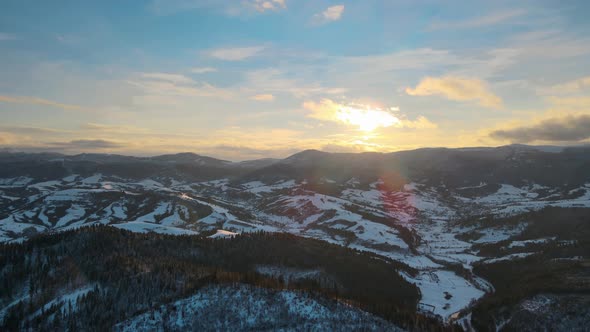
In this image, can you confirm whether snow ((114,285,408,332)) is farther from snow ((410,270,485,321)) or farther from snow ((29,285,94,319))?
snow ((410,270,485,321))

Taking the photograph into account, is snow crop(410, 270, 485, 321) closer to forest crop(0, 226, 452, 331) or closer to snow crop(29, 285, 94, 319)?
forest crop(0, 226, 452, 331)

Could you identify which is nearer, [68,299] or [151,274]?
[68,299]

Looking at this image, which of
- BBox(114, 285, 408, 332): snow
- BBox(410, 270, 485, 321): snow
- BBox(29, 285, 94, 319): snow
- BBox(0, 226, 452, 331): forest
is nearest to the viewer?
BBox(114, 285, 408, 332): snow

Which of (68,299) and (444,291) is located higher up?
(68,299)

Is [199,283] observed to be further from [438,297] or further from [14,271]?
[438,297]

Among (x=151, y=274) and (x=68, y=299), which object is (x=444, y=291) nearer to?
(x=151, y=274)

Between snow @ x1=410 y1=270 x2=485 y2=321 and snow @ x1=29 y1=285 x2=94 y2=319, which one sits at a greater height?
snow @ x1=29 y1=285 x2=94 y2=319

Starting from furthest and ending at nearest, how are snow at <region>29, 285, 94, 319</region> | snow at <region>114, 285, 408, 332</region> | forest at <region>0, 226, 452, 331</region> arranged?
snow at <region>29, 285, 94, 319</region> < forest at <region>0, 226, 452, 331</region> < snow at <region>114, 285, 408, 332</region>

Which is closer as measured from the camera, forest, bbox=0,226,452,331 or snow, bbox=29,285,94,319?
forest, bbox=0,226,452,331

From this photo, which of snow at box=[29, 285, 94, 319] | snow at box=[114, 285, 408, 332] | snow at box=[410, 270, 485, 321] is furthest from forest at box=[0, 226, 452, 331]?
snow at box=[410, 270, 485, 321]

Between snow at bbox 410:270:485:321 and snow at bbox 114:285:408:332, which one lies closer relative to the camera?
snow at bbox 114:285:408:332

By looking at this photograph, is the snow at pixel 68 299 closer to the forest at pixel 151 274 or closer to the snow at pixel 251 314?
the forest at pixel 151 274

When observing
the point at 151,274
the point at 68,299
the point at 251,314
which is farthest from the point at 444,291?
the point at 68,299

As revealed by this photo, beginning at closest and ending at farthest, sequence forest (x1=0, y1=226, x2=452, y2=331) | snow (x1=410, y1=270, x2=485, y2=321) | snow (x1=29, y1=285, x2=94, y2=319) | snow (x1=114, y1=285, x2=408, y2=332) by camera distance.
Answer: snow (x1=114, y1=285, x2=408, y2=332), forest (x1=0, y1=226, x2=452, y2=331), snow (x1=29, y1=285, x2=94, y2=319), snow (x1=410, y1=270, x2=485, y2=321)
